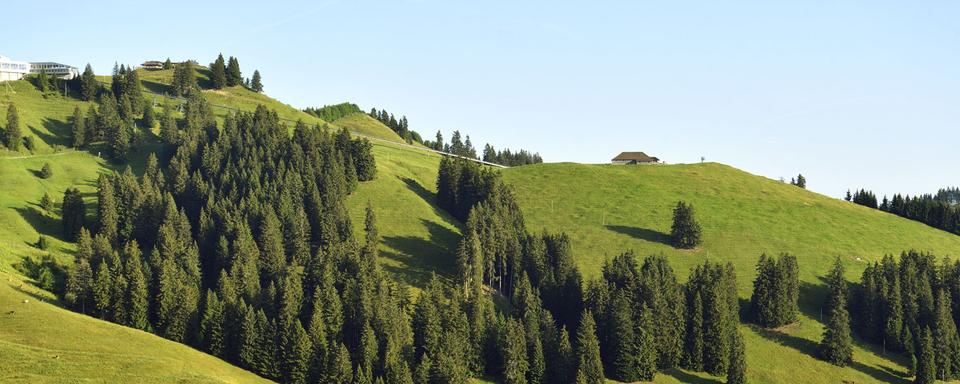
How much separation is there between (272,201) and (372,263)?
1626 inches

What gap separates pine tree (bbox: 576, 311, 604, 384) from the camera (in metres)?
125

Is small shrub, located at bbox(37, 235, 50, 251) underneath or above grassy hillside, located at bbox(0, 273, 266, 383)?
above

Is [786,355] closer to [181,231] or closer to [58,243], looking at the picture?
[181,231]

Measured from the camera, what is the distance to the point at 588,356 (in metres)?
128

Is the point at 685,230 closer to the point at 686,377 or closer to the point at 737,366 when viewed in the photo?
the point at 686,377

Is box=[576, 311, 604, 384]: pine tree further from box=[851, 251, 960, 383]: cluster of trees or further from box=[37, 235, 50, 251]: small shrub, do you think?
box=[37, 235, 50, 251]: small shrub

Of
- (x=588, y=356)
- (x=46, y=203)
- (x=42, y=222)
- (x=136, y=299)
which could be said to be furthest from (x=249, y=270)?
(x=588, y=356)

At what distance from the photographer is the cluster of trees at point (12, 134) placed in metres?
192

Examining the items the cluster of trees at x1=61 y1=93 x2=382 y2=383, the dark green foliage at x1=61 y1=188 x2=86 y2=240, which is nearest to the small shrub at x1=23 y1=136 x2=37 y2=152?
the cluster of trees at x1=61 y1=93 x2=382 y2=383

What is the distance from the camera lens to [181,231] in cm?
15612

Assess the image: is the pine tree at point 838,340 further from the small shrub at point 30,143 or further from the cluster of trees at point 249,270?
the small shrub at point 30,143

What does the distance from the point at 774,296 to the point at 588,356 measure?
45639mm

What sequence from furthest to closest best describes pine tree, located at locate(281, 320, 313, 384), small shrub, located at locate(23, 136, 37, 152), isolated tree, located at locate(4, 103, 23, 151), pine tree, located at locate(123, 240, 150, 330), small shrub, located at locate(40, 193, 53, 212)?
small shrub, located at locate(23, 136, 37, 152) → isolated tree, located at locate(4, 103, 23, 151) → small shrub, located at locate(40, 193, 53, 212) → pine tree, located at locate(123, 240, 150, 330) → pine tree, located at locate(281, 320, 313, 384)

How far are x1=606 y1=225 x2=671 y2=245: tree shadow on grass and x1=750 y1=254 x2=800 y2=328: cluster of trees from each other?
32.5 m
